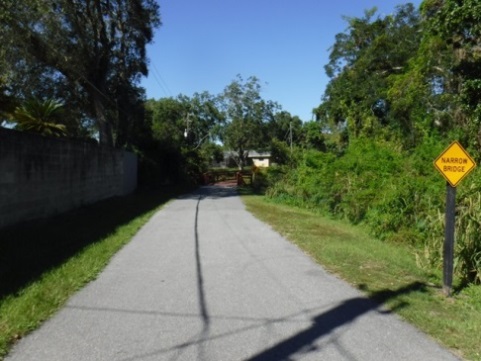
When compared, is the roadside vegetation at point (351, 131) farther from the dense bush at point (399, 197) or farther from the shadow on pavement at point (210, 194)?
the shadow on pavement at point (210, 194)

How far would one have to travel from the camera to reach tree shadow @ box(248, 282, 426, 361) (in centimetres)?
477

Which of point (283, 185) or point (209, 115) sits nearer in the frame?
point (283, 185)

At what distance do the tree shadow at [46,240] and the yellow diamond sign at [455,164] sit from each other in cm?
581

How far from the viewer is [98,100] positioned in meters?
26.6

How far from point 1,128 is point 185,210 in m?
9.13

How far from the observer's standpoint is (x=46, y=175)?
14.0 meters

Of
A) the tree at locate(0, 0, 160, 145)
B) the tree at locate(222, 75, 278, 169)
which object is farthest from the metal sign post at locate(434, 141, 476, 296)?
the tree at locate(222, 75, 278, 169)

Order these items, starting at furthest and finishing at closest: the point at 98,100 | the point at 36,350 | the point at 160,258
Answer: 1. the point at 98,100
2. the point at 160,258
3. the point at 36,350

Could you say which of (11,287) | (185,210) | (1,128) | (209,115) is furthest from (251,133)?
(11,287)

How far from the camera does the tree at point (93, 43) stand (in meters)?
22.9

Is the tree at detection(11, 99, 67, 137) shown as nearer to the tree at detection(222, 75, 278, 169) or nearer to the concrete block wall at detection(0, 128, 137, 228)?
the concrete block wall at detection(0, 128, 137, 228)

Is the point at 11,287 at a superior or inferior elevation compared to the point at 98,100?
inferior

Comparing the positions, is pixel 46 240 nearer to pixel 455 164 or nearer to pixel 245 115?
pixel 455 164

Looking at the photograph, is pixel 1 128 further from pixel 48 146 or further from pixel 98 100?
pixel 98 100
